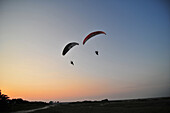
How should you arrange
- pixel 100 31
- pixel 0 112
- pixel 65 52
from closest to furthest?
1. pixel 100 31
2. pixel 65 52
3. pixel 0 112

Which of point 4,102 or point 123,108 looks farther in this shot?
point 123,108

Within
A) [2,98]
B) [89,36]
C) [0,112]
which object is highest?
[89,36]

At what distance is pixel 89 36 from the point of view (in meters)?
19.5

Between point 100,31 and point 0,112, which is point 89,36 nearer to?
point 100,31

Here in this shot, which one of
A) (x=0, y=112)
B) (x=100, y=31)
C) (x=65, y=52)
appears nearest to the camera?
(x=100, y=31)

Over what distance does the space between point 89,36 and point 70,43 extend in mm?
2905

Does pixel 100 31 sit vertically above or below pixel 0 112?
above

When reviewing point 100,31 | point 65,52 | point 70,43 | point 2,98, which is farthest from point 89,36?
point 2,98

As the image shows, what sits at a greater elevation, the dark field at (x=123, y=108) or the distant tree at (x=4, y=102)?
the distant tree at (x=4, y=102)

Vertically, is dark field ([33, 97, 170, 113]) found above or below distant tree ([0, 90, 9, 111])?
below

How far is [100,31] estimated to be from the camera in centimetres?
1906

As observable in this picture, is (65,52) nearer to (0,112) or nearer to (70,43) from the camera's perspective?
(70,43)

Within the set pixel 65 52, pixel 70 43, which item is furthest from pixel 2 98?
pixel 70 43

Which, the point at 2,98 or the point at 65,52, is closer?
the point at 65,52
